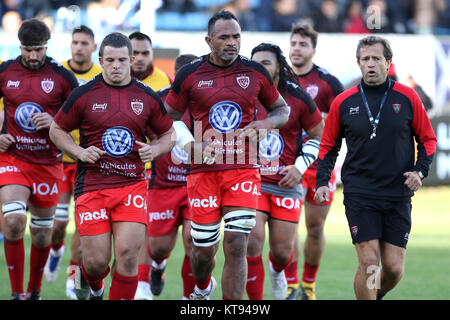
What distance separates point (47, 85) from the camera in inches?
346

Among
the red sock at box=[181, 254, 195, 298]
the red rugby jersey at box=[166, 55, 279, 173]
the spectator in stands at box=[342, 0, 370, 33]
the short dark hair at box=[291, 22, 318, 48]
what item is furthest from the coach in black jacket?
the spectator in stands at box=[342, 0, 370, 33]

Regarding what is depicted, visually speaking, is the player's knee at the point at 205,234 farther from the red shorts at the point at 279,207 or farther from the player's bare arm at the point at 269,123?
the red shorts at the point at 279,207

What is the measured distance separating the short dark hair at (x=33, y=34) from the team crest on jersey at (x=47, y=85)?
0.38 metres

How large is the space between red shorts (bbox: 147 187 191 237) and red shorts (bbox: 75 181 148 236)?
2.07 meters

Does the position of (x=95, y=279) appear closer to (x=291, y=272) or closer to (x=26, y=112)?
(x=26, y=112)

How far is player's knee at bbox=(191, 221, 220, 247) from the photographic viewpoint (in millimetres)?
7738

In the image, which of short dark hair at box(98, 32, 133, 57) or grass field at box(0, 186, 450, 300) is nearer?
short dark hair at box(98, 32, 133, 57)

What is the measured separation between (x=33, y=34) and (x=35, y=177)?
4.72ft

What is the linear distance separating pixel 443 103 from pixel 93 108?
14203 mm

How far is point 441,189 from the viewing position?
20.8m

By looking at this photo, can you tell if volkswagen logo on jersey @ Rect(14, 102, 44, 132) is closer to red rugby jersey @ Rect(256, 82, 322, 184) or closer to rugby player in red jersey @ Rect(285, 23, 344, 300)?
red rugby jersey @ Rect(256, 82, 322, 184)

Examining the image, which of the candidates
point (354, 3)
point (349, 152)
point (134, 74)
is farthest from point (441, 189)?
point (349, 152)

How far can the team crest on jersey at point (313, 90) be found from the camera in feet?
33.0

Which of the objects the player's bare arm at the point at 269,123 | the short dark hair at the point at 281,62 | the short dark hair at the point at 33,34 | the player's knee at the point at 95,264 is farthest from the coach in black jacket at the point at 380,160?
the short dark hair at the point at 33,34
